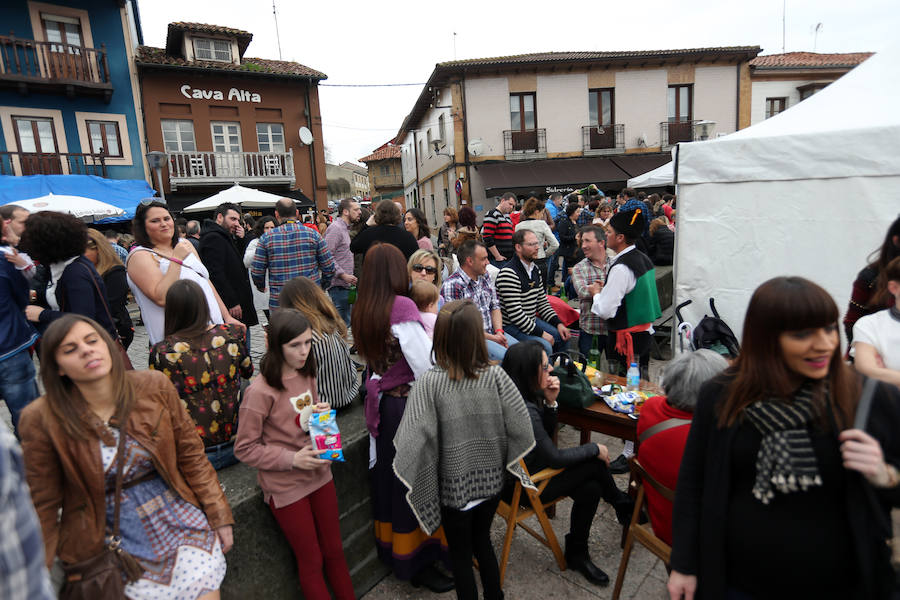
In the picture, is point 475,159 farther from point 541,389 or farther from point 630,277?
point 541,389

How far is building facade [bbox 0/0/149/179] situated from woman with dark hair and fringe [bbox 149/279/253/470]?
16.9m

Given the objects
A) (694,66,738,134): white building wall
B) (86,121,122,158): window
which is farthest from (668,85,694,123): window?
(86,121,122,158): window

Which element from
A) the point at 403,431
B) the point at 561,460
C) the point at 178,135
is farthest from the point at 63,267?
the point at 178,135

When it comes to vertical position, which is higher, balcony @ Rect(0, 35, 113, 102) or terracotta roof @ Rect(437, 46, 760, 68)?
terracotta roof @ Rect(437, 46, 760, 68)

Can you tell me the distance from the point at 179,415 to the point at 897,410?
2.39m

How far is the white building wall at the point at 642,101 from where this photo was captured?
2050 cm

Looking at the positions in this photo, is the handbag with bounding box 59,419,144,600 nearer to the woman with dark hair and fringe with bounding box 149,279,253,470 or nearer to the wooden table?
the woman with dark hair and fringe with bounding box 149,279,253,470

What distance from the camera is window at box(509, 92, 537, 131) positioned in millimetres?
20438

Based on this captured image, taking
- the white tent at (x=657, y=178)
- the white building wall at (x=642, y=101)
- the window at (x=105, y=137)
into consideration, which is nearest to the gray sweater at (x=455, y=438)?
the white tent at (x=657, y=178)

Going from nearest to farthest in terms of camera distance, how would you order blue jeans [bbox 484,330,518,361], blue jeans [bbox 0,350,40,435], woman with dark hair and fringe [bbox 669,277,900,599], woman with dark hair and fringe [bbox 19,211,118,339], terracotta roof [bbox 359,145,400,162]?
1. woman with dark hair and fringe [bbox 669,277,900,599]
2. woman with dark hair and fringe [bbox 19,211,118,339]
3. blue jeans [bbox 0,350,40,435]
4. blue jeans [bbox 484,330,518,361]
5. terracotta roof [bbox 359,145,400,162]

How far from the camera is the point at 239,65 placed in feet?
59.4

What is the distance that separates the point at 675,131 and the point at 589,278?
19940 mm

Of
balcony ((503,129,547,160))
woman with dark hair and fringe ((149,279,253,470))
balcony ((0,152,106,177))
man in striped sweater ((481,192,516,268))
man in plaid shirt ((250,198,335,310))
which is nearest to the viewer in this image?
woman with dark hair and fringe ((149,279,253,470))

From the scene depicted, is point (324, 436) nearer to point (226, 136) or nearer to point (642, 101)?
point (226, 136)
